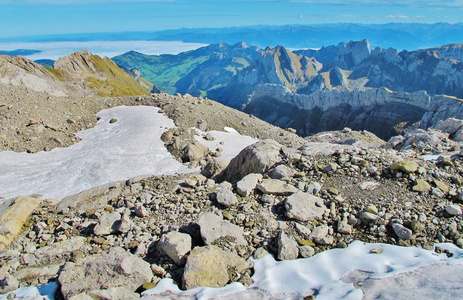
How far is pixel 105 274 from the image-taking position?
907cm

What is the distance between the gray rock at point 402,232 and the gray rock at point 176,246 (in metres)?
7.06

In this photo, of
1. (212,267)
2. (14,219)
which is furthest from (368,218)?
(14,219)

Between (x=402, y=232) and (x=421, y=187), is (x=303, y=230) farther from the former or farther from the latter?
(x=421, y=187)

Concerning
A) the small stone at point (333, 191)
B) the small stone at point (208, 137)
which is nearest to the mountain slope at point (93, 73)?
the small stone at point (208, 137)

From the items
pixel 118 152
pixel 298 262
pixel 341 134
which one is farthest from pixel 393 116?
pixel 298 262

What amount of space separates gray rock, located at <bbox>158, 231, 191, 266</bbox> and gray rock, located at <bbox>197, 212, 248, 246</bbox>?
0.64 metres

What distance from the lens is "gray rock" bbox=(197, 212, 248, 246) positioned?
417 inches

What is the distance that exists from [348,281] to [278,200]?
4479 millimetres

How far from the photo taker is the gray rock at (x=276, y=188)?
42.6ft

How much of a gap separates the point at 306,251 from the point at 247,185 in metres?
4.10

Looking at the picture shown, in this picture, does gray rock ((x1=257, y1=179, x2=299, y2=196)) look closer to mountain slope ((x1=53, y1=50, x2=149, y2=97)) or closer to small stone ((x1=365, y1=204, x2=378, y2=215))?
small stone ((x1=365, y1=204, x2=378, y2=215))

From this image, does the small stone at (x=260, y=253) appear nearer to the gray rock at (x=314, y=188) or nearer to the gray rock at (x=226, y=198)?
the gray rock at (x=226, y=198)

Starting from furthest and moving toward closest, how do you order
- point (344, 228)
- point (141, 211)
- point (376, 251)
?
point (141, 211), point (344, 228), point (376, 251)

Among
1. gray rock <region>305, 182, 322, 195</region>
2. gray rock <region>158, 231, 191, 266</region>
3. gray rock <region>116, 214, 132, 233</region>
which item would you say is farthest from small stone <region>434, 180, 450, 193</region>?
gray rock <region>116, 214, 132, 233</region>
